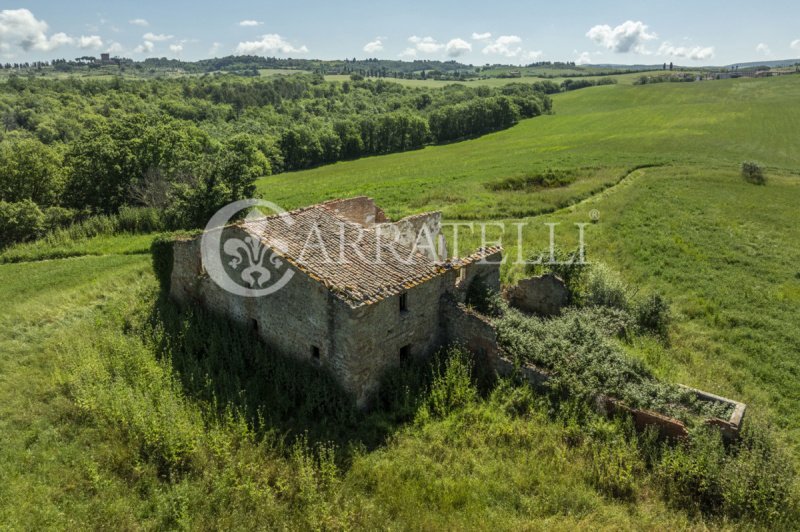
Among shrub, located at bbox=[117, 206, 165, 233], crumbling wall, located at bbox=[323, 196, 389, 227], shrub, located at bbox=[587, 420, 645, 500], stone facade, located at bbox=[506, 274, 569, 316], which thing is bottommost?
shrub, located at bbox=[587, 420, 645, 500]

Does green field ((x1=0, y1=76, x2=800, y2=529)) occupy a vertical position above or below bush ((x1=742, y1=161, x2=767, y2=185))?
below

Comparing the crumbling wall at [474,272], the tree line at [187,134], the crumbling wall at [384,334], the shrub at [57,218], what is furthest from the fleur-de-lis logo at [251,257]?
the shrub at [57,218]

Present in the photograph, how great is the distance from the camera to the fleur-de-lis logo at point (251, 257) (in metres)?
12.5

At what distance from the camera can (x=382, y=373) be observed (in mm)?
11734

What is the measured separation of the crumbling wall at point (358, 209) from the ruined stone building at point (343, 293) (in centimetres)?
211

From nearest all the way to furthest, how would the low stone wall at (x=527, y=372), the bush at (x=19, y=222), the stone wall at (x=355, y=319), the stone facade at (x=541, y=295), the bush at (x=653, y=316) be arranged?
the low stone wall at (x=527, y=372) → the stone wall at (x=355, y=319) → the bush at (x=653, y=316) → the stone facade at (x=541, y=295) → the bush at (x=19, y=222)

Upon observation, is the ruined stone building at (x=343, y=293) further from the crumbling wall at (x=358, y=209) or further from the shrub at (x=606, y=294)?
the shrub at (x=606, y=294)

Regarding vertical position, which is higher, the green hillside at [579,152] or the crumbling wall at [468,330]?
the green hillside at [579,152]

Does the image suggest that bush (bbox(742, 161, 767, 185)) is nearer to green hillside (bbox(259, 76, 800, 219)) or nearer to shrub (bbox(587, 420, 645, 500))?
green hillside (bbox(259, 76, 800, 219))

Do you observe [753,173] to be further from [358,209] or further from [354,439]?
[354,439]

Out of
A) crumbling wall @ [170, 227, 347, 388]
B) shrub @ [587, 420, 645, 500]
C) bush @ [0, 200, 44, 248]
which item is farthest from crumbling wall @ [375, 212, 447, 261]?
bush @ [0, 200, 44, 248]

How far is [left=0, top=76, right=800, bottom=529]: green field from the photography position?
851 cm

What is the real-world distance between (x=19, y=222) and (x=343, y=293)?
101 feet

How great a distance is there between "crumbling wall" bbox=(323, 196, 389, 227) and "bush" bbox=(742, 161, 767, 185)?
3722 centimetres
